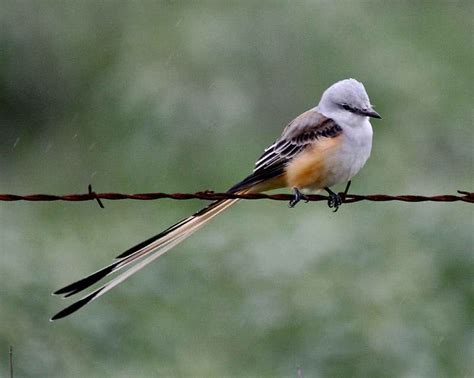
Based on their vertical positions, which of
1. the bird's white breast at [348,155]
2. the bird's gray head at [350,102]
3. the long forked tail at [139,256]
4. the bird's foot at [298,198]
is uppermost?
the bird's gray head at [350,102]

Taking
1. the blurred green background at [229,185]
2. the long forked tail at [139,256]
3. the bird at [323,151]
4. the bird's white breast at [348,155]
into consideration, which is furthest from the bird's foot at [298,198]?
the blurred green background at [229,185]

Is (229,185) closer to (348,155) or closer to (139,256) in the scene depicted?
(348,155)

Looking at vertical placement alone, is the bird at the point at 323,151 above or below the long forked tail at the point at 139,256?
above

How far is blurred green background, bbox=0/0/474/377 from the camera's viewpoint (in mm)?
8531

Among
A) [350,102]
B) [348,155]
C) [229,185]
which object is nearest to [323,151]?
[348,155]

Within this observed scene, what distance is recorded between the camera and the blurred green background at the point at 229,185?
8.53 meters

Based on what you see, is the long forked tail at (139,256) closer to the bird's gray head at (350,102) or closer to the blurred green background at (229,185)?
the bird's gray head at (350,102)

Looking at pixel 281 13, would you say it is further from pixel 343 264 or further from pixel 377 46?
pixel 343 264

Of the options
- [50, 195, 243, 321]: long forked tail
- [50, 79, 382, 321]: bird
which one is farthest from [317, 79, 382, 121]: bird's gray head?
[50, 195, 243, 321]: long forked tail

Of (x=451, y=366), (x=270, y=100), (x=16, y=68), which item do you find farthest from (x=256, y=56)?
(x=451, y=366)

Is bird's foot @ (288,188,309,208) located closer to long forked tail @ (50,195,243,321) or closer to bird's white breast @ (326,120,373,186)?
bird's white breast @ (326,120,373,186)

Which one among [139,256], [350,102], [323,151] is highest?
[350,102]

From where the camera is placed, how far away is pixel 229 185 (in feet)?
36.6

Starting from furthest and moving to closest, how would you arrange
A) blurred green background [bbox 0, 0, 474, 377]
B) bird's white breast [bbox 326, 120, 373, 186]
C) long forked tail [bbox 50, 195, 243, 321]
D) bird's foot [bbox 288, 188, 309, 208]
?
blurred green background [bbox 0, 0, 474, 377]
bird's white breast [bbox 326, 120, 373, 186]
bird's foot [bbox 288, 188, 309, 208]
long forked tail [bbox 50, 195, 243, 321]
